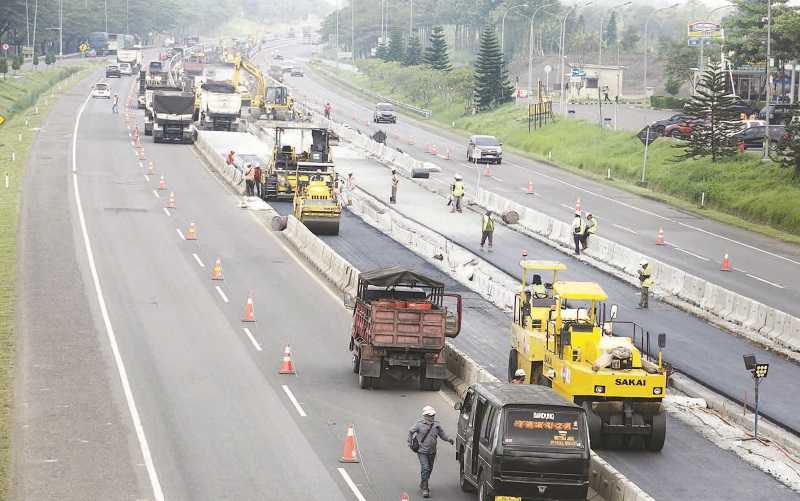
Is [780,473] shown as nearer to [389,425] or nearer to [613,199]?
[389,425]

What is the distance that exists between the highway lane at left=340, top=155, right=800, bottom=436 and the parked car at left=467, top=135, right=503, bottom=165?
2272 centimetres

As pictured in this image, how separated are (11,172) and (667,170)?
34532 mm

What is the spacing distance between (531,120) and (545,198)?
119 feet

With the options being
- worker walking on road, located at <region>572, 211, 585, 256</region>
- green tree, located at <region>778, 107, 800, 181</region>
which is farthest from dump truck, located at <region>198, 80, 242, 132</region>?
worker walking on road, located at <region>572, 211, 585, 256</region>

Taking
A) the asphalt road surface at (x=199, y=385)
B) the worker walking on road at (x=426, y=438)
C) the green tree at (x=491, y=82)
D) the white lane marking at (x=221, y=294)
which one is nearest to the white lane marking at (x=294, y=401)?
the asphalt road surface at (x=199, y=385)

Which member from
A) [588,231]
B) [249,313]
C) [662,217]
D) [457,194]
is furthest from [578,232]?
[249,313]

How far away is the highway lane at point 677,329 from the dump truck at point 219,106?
35.3m

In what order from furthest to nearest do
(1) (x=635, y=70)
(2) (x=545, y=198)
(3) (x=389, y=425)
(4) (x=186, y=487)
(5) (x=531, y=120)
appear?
1. (1) (x=635, y=70)
2. (5) (x=531, y=120)
3. (2) (x=545, y=198)
4. (3) (x=389, y=425)
5. (4) (x=186, y=487)

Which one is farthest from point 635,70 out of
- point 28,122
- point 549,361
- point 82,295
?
point 549,361

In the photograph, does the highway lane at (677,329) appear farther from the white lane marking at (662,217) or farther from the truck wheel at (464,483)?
the white lane marking at (662,217)

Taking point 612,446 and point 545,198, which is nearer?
point 612,446

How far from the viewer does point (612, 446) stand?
25.0m

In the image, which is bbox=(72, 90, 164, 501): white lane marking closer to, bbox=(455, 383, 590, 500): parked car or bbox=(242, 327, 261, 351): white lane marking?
bbox=(242, 327, 261, 351): white lane marking

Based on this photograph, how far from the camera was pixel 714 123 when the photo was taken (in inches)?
2891
